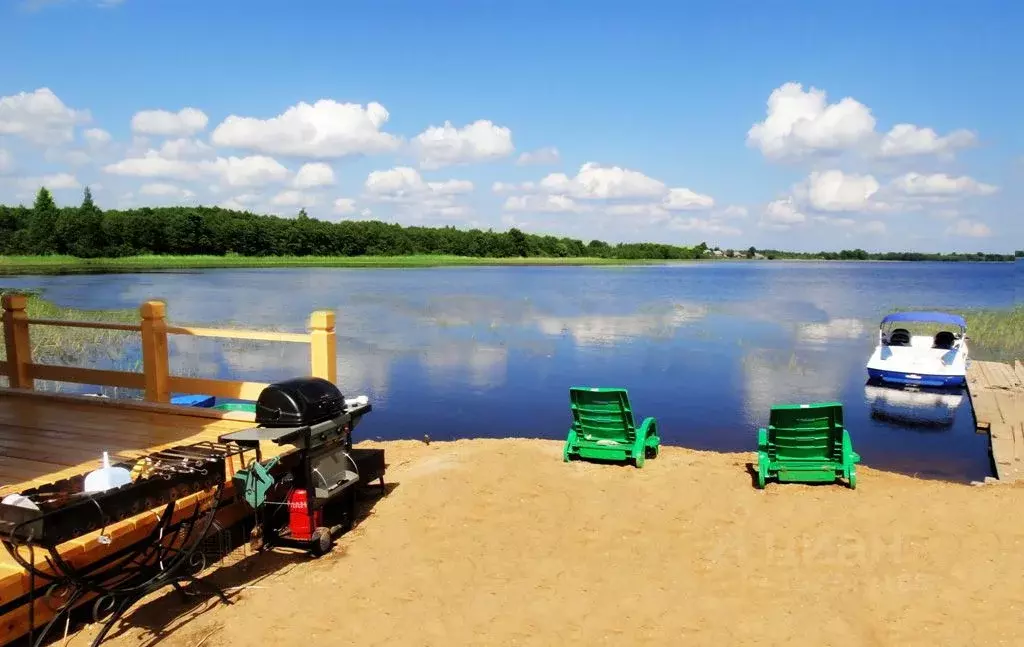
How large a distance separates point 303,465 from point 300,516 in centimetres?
50

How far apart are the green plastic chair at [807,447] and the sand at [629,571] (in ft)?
0.64

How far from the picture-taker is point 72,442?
22.6 ft

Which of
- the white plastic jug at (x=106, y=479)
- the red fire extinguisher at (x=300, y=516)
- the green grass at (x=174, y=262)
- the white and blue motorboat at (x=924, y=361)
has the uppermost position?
the green grass at (x=174, y=262)

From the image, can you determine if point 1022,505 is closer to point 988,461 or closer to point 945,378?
point 988,461

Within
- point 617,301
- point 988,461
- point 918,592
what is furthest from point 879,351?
point 617,301

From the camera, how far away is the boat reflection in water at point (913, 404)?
51.9 ft

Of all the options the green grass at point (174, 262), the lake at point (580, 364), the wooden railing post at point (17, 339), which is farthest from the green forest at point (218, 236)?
the wooden railing post at point (17, 339)

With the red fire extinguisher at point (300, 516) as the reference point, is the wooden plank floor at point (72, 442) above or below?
above

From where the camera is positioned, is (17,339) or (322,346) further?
(17,339)

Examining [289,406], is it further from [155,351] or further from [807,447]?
[807,447]

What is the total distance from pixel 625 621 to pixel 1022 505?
5.12m

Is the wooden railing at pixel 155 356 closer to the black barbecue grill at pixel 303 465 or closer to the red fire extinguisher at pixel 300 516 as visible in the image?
the black barbecue grill at pixel 303 465

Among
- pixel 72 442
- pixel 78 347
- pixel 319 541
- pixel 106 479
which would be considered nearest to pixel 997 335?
pixel 319 541

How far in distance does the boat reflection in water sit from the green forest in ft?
324
